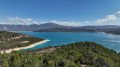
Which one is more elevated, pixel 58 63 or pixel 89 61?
pixel 58 63

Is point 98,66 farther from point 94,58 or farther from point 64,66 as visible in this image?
point 64,66

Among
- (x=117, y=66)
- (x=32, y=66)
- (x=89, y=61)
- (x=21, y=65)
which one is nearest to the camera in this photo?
(x=32, y=66)

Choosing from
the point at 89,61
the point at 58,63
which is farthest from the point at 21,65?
the point at 89,61

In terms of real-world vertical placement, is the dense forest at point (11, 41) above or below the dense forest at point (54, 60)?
below

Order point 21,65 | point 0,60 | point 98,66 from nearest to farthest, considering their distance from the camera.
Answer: point 21,65 → point 0,60 → point 98,66

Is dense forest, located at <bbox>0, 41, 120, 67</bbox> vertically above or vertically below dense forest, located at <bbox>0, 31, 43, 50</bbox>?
above

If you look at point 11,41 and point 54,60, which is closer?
point 54,60

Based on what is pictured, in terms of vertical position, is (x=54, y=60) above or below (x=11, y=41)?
above

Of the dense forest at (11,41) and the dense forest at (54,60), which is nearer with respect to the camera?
the dense forest at (54,60)

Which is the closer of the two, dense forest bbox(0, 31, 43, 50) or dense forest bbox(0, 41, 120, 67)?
dense forest bbox(0, 41, 120, 67)

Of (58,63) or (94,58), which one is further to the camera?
(94,58)

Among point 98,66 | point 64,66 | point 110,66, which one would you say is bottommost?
point 98,66
